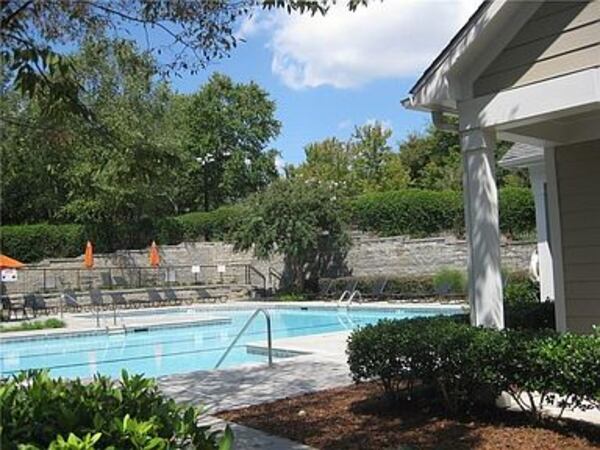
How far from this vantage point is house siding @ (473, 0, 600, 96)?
226 inches

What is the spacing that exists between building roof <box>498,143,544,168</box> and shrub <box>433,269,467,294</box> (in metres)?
12.3

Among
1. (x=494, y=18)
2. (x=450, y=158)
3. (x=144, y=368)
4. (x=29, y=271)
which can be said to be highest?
(x=450, y=158)

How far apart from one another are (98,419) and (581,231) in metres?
6.13

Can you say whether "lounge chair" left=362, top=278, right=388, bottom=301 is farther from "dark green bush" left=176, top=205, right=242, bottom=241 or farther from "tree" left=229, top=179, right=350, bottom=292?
"dark green bush" left=176, top=205, right=242, bottom=241

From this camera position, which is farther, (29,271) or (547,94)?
(29,271)

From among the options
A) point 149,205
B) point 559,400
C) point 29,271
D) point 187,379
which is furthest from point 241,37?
point 149,205

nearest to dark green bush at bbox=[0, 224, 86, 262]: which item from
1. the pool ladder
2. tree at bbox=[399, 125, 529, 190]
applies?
the pool ladder

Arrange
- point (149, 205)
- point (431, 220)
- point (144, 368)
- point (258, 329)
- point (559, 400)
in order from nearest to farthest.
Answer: point (559, 400), point (144, 368), point (258, 329), point (431, 220), point (149, 205)

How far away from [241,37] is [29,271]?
26.2m

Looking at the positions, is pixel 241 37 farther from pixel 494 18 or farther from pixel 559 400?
pixel 559 400

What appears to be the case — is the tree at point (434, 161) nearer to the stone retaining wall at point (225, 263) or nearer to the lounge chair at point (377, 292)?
the stone retaining wall at point (225, 263)

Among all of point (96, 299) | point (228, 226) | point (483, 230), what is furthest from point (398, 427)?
point (228, 226)

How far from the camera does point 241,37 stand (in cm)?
532

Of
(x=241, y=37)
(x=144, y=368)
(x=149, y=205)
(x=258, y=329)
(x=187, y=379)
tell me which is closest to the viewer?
(x=241, y=37)
